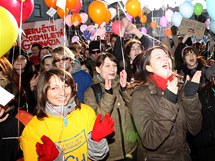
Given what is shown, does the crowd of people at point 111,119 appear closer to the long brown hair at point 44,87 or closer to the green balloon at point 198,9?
the long brown hair at point 44,87

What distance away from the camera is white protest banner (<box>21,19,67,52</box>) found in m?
9.09

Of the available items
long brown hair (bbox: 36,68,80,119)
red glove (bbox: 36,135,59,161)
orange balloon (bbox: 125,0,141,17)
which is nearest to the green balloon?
orange balloon (bbox: 125,0,141,17)

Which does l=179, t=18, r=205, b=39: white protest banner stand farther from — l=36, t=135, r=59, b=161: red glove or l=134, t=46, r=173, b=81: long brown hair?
l=36, t=135, r=59, b=161: red glove

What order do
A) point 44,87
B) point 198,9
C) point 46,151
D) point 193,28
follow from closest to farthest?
point 46,151
point 44,87
point 193,28
point 198,9

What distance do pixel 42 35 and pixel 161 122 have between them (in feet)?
24.6

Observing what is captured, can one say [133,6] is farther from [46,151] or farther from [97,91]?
[46,151]

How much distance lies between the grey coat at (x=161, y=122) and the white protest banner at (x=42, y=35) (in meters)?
6.96

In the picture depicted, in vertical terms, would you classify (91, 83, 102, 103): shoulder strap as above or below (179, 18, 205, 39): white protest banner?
below

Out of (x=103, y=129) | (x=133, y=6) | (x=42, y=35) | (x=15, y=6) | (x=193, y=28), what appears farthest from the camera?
(x=42, y=35)

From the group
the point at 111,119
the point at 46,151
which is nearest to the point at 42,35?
the point at 111,119

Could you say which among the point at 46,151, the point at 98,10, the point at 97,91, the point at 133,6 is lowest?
the point at 46,151

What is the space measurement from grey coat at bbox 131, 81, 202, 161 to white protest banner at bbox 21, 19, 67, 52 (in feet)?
22.8

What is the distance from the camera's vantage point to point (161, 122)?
229 cm

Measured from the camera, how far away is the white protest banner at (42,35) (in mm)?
9086
